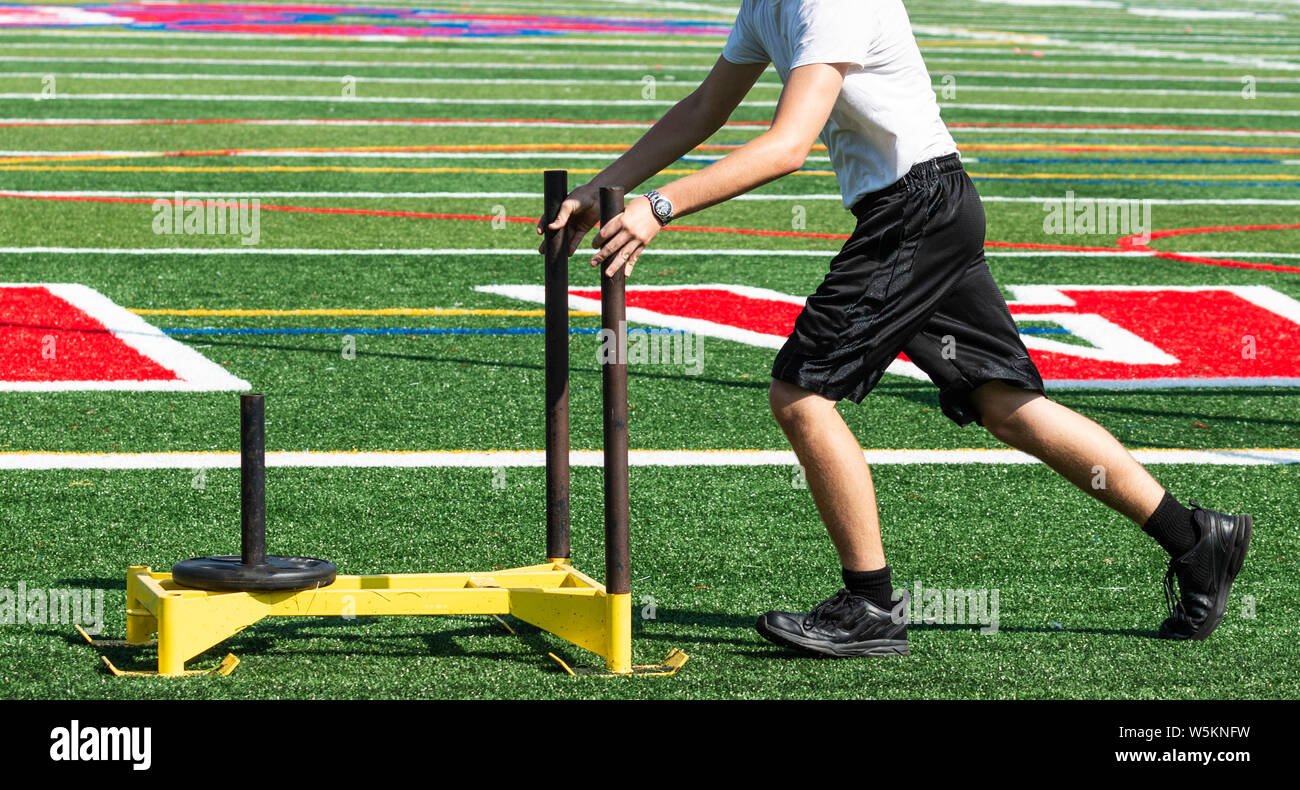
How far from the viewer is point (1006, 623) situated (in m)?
4.64

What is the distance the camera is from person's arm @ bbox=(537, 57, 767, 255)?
429cm

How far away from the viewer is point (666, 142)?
439 centimetres

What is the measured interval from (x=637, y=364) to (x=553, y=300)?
3681mm

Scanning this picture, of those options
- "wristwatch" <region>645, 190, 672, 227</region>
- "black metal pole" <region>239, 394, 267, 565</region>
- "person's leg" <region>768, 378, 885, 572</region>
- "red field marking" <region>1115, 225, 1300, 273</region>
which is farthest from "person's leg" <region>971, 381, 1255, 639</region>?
"red field marking" <region>1115, 225, 1300, 273</region>

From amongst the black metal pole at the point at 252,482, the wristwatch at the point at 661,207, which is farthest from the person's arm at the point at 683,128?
the black metal pole at the point at 252,482

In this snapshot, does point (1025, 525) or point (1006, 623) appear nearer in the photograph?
point (1006, 623)

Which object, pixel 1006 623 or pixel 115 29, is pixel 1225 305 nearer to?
pixel 1006 623

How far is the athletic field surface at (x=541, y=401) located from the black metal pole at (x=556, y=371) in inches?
11.9

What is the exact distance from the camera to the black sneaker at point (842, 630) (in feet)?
14.1

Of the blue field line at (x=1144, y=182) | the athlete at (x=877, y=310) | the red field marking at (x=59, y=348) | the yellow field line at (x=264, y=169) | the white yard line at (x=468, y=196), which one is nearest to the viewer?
the athlete at (x=877, y=310)

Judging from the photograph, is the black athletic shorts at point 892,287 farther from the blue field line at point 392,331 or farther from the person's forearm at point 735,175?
the blue field line at point 392,331

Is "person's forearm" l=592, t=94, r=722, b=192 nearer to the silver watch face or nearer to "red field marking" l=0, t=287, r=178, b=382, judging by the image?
the silver watch face
